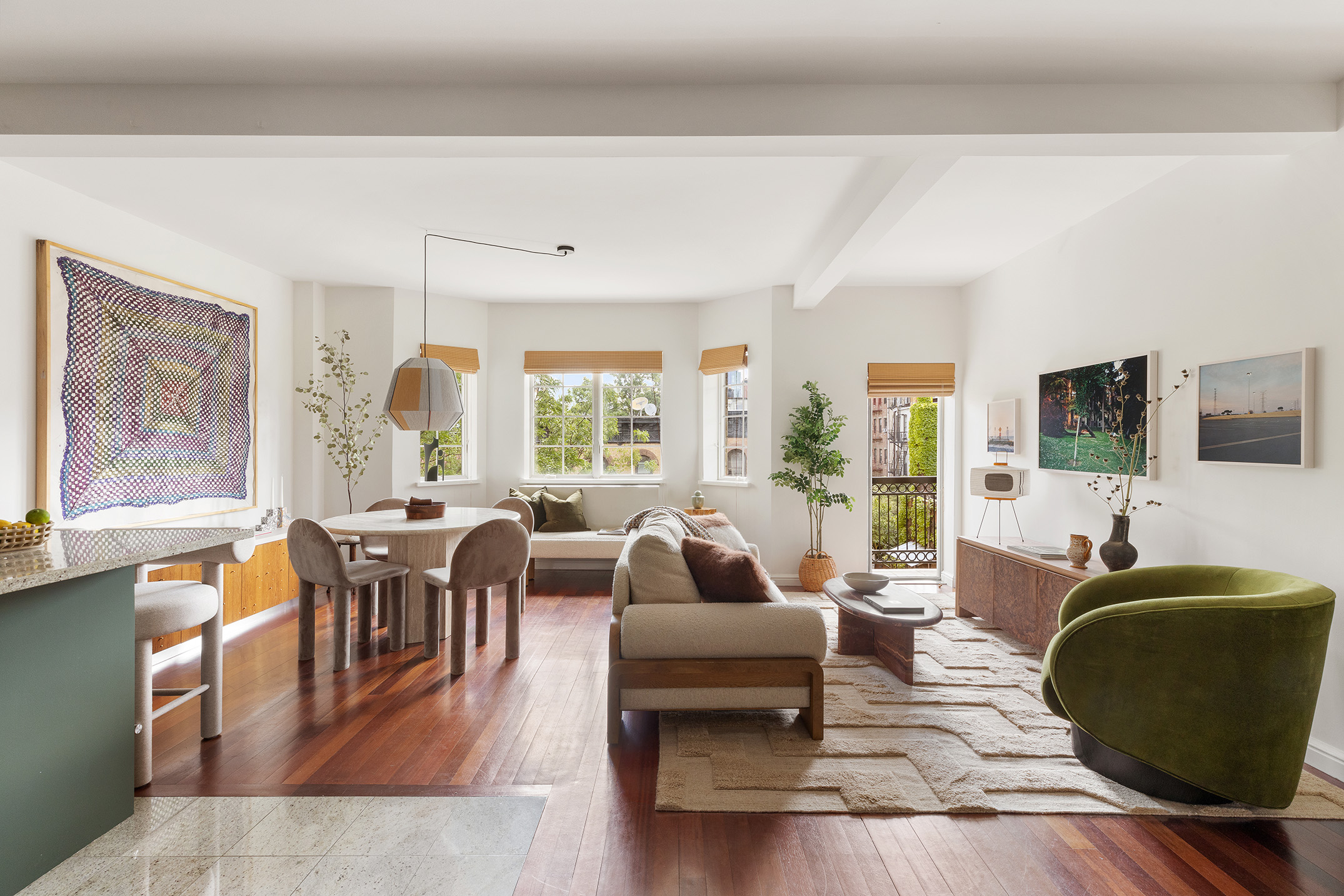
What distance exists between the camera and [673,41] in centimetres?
217

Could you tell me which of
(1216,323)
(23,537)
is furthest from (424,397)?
(1216,323)

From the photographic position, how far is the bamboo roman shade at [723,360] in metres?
6.01

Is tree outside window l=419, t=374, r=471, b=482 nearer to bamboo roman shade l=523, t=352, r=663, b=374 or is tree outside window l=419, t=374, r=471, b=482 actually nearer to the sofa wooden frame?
bamboo roman shade l=523, t=352, r=663, b=374

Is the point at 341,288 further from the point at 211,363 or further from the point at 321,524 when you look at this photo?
the point at 321,524

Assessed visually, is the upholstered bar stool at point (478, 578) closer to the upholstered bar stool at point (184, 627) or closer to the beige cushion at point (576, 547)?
the upholstered bar stool at point (184, 627)

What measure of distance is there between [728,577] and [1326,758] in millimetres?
2314

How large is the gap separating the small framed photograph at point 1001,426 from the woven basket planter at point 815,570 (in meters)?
1.55

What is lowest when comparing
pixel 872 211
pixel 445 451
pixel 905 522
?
pixel 905 522

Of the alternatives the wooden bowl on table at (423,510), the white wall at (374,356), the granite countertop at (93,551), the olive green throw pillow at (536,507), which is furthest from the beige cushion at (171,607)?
the olive green throw pillow at (536,507)

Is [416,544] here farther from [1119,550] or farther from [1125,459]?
[1125,459]

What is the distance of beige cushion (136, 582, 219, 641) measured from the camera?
231 cm

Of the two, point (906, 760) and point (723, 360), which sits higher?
point (723, 360)

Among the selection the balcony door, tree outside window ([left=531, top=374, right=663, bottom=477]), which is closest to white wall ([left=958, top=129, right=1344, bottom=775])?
the balcony door

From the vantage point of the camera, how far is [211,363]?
4531mm
